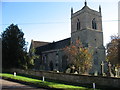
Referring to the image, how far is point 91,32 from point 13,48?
66.4 ft

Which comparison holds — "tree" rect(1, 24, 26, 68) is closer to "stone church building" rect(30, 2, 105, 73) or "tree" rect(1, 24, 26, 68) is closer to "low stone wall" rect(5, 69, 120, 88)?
"low stone wall" rect(5, 69, 120, 88)

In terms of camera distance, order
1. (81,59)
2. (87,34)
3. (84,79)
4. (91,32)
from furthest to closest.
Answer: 1. (91,32)
2. (87,34)
3. (81,59)
4. (84,79)

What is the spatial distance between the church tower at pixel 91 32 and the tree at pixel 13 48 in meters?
14.9

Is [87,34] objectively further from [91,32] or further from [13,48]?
[13,48]

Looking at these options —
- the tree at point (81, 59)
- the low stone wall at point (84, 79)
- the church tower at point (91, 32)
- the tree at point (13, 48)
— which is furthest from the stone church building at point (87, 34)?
the low stone wall at point (84, 79)

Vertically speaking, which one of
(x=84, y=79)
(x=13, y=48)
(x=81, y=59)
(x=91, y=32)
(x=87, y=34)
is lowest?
(x=84, y=79)

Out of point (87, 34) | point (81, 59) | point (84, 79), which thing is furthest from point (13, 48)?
point (84, 79)

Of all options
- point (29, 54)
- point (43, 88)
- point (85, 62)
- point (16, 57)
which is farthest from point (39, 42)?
point (43, 88)

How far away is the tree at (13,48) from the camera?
34062 mm

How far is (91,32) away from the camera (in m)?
39.5

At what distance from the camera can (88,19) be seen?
131 feet

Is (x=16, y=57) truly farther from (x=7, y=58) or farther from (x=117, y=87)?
(x=117, y=87)

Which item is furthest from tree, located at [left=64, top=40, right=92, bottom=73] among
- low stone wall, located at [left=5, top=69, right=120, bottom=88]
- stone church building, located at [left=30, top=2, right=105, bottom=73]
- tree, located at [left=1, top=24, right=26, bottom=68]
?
tree, located at [left=1, top=24, right=26, bottom=68]

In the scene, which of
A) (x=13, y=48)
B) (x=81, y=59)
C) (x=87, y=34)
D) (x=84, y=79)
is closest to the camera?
(x=84, y=79)
